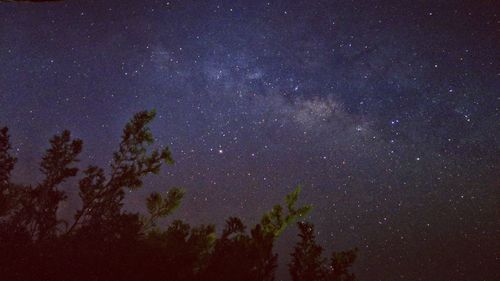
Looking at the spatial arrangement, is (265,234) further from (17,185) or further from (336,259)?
(17,185)

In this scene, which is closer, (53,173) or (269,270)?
(269,270)

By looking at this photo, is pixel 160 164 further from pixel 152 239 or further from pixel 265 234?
pixel 265 234

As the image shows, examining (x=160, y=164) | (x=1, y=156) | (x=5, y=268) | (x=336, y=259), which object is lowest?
(x=5, y=268)

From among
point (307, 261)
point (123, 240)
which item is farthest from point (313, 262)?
point (123, 240)

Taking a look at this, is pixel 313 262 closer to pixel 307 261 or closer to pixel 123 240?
pixel 307 261

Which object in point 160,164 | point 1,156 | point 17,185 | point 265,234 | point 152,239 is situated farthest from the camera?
point 17,185

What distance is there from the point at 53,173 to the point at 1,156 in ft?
5.76

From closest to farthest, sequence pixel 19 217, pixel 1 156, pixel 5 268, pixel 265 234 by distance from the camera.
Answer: pixel 5 268, pixel 265 234, pixel 19 217, pixel 1 156

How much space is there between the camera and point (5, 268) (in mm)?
7879

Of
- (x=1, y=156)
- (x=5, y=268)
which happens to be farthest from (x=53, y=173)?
(x=5, y=268)

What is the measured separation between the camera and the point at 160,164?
12.6 m

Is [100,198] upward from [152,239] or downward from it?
upward

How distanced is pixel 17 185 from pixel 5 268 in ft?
23.7

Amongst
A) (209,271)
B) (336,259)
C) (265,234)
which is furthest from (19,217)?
(336,259)
